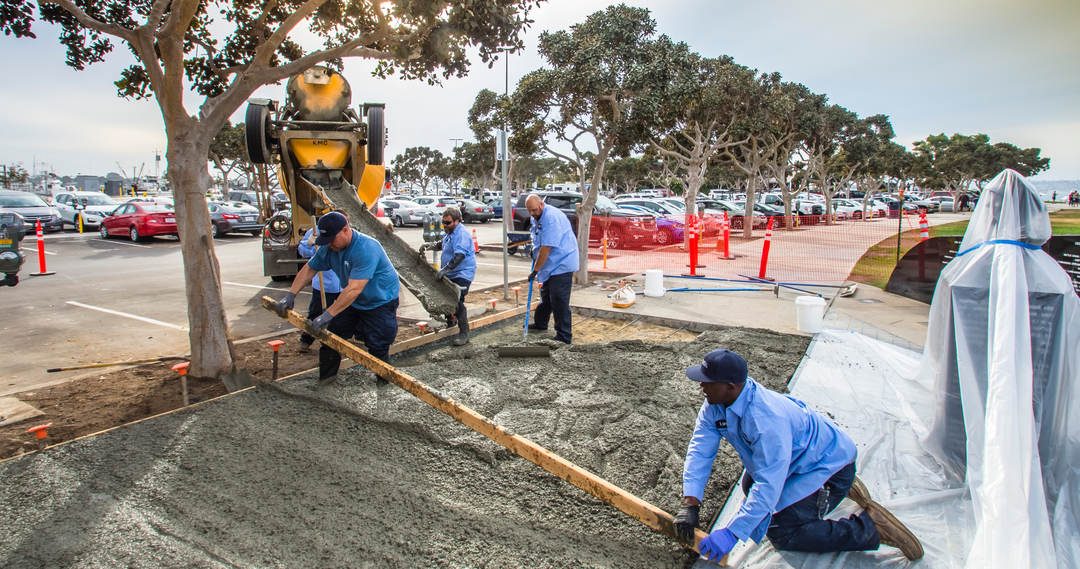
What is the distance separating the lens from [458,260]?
637 cm

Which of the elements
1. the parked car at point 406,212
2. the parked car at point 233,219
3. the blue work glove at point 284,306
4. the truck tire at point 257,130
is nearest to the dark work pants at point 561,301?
the blue work glove at point 284,306

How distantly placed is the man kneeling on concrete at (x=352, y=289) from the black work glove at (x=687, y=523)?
9.42 ft

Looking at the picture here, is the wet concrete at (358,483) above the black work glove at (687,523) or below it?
below

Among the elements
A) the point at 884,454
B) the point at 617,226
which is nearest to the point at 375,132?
the point at 884,454

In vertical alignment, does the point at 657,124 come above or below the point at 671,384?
above

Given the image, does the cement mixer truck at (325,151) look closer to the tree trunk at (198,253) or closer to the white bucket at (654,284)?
the tree trunk at (198,253)

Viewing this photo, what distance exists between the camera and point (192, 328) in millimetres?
4867

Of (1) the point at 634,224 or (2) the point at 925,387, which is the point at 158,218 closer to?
(1) the point at 634,224

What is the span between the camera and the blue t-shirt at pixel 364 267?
4.32 m

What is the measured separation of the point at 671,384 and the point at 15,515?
4.48 m

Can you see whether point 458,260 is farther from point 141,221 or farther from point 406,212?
point 406,212

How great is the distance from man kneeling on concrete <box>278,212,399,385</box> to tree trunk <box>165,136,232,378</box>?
2.74ft

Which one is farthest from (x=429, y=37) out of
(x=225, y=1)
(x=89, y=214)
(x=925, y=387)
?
(x=89, y=214)

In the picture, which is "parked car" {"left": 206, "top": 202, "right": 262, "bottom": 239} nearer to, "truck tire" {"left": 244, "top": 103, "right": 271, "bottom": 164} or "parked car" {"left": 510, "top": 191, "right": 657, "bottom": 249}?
"parked car" {"left": 510, "top": 191, "right": 657, "bottom": 249}
